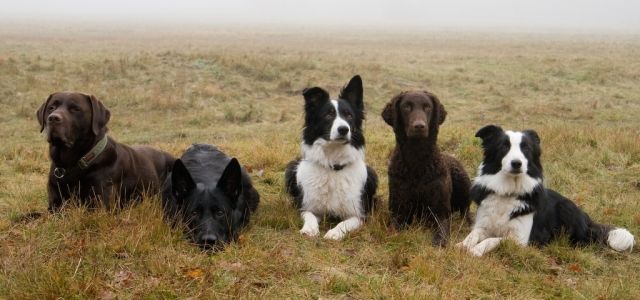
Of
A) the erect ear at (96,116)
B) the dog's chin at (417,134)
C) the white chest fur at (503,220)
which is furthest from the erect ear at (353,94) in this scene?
the erect ear at (96,116)

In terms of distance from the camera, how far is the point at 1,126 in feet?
45.0

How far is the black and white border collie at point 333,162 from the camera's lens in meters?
6.36

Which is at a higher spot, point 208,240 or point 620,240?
point 208,240

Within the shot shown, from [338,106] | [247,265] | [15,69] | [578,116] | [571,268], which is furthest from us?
[15,69]

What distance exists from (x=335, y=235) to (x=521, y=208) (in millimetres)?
2015

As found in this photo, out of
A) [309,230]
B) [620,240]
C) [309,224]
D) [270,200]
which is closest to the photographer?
[620,240]

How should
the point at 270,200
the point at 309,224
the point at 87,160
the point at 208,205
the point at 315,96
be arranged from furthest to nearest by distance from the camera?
the point at 270,200
the point at 315,96
the point at 309,224
the point at 87,160
the point at 208,205

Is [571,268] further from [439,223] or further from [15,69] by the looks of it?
[15,69]

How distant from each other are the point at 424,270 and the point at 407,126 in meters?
1.67

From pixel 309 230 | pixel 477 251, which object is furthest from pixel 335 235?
pixel 477 251

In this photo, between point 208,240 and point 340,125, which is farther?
point 340,125

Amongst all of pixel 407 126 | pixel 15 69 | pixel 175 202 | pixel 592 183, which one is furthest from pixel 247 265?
pixel 15 69

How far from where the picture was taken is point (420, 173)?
20.2 ft

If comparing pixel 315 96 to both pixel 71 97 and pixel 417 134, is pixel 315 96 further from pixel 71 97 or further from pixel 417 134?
pixel 71 97
